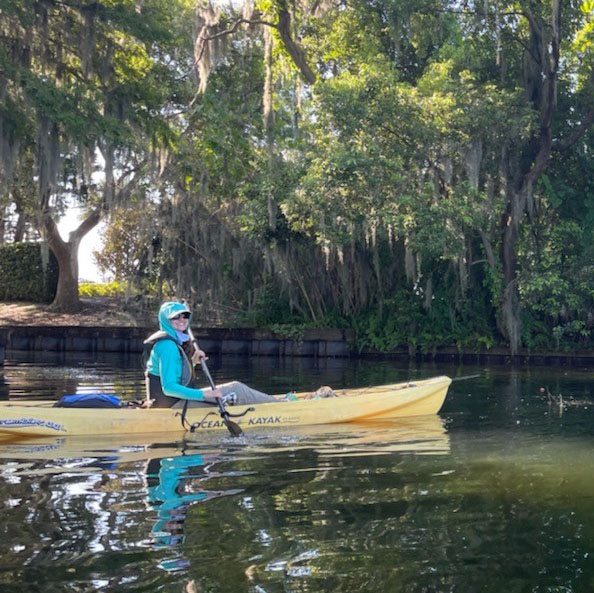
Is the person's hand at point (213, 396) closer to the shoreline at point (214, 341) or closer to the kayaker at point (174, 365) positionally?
the kayaker at point (174, 365)

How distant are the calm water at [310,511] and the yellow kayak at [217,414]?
0.31m

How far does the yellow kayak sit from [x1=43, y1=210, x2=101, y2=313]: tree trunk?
19281 millimetres

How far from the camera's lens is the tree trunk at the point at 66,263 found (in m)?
29.2

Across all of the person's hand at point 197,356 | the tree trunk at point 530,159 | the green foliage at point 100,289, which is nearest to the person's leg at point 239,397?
the person's hand at point 197,356

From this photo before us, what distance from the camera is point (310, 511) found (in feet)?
19.8

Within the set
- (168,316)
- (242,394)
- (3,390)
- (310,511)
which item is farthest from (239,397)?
(3,390)

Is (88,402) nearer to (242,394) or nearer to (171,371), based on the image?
(171,371)

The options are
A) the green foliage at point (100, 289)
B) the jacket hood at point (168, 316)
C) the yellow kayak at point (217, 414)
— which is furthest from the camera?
the green foliage at point (100, 289)

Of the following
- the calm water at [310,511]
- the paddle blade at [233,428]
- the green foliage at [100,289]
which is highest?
the green foliage at [100,289]

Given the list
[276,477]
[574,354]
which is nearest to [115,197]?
[574,354]

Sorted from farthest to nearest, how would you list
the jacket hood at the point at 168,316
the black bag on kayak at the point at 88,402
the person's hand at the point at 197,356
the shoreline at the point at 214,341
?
the shoreline at the point at 214,341 < the person's hand at the point at 197,356 < the black bag on kayak at the point at 88,402 < the jacket hood at the point at 168,316

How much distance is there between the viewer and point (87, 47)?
19.0 metres

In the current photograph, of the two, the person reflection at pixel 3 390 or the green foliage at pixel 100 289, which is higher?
the green foliage at pixel 100 289

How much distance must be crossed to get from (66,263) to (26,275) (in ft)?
7.97
